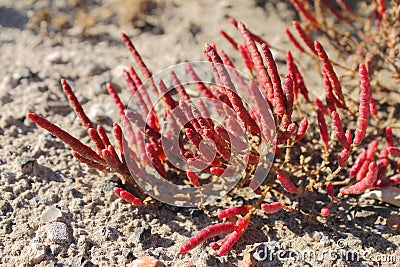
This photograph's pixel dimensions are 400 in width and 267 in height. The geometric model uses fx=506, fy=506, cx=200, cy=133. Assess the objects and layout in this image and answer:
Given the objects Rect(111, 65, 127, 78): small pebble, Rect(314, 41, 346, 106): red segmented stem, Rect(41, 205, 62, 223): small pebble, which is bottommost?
Rect(41, 205, 62, 223): small pebble

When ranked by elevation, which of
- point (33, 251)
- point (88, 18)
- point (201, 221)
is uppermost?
point (88, 18)

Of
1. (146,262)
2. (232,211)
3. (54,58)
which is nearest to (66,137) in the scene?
(146,262)

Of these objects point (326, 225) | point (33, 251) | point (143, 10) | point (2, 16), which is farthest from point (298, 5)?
point (2, 16)

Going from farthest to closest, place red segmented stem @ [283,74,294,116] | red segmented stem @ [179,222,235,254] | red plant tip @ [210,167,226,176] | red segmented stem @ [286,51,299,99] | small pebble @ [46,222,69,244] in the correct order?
red segmented stem @ [286,51,299,99] → small pebble @ [46,222,69,244] → red plant tip @ [210,167,226,176] → red segmented stem @ [283,74,294,116] → red segmented stem @ [179,222,235,254]

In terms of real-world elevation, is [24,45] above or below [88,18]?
below

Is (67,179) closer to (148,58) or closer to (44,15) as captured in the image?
(148,58)

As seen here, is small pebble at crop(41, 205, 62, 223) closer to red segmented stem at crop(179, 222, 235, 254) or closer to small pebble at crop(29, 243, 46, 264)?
small pebble at crop(29, 243, 46, 264)
